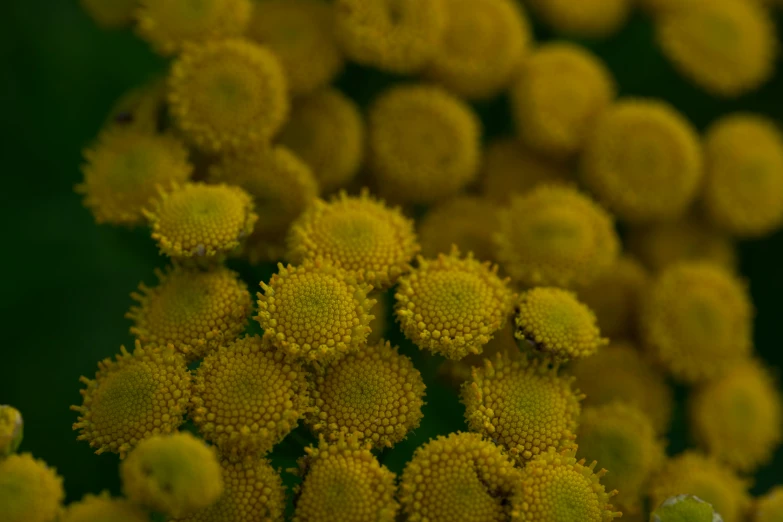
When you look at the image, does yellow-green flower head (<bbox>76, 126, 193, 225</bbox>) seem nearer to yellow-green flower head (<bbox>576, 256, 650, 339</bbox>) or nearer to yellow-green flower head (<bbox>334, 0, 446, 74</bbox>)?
yellow-green flower head (<bbox>334, 0, 446, 74</bbox>)

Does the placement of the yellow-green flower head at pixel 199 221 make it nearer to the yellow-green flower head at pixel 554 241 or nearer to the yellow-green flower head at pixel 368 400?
the yellow-green flower head at pixel 368 400

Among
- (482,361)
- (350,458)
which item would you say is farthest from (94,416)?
(482,361)

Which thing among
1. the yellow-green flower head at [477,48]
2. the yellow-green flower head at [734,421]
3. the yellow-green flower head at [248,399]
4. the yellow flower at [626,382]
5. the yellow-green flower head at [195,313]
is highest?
the yellow-green flower head at [477,48]

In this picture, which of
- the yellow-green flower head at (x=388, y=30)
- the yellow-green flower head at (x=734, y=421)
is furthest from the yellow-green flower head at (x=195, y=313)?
the yellow-green flower head at (x=734, y=421)

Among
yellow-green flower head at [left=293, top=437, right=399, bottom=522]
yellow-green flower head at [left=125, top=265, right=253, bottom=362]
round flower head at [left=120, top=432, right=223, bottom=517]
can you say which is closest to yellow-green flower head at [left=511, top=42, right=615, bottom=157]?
yellow-green flower head at [left=125, top=265, right=253, bottom=362]

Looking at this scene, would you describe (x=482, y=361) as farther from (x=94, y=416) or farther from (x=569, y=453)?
(x=94, y=416)

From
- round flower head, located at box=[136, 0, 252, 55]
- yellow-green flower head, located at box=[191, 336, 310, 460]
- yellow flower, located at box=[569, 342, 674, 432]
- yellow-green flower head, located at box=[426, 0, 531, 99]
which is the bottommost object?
yellow flower, located at box=[569, 342, 674, 432]

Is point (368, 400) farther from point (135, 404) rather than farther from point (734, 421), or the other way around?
point (734, 421)
